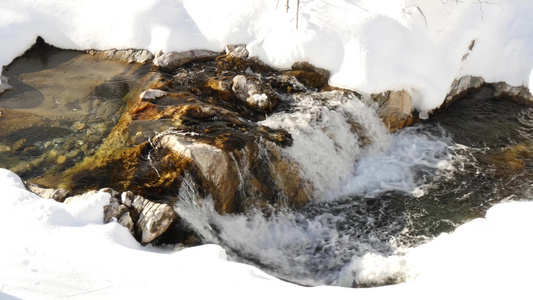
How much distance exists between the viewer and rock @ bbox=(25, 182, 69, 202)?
4.43 metres

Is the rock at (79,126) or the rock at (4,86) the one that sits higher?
the rock at (4,86)

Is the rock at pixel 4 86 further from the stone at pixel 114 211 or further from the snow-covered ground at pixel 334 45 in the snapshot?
the stone at pixel 114 211

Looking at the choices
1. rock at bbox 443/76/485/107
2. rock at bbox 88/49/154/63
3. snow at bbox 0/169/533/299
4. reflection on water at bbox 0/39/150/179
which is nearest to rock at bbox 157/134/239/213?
snow at bbox 0/169/533/299

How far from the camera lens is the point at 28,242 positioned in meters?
3.42

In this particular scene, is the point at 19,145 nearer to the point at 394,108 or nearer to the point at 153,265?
the point at 153,265

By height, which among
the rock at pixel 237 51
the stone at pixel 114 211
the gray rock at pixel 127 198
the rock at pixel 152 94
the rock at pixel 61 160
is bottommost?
the stone at pixel 114 211

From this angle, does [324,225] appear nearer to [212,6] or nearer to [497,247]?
[497,247]

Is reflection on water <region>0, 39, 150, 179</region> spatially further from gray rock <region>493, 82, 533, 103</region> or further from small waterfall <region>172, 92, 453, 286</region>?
gray rock <region>493, 82, 533, 103</region>

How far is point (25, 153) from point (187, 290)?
356 centimetres

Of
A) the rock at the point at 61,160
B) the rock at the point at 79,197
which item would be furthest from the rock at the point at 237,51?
the rock at the point at 79,197

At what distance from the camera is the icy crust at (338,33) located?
6.87 metres

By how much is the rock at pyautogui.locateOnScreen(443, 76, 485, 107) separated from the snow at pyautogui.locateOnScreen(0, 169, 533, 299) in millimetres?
3314

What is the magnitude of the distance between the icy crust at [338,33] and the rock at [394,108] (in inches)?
4.3

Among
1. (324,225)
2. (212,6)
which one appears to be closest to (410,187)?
(324,225)
